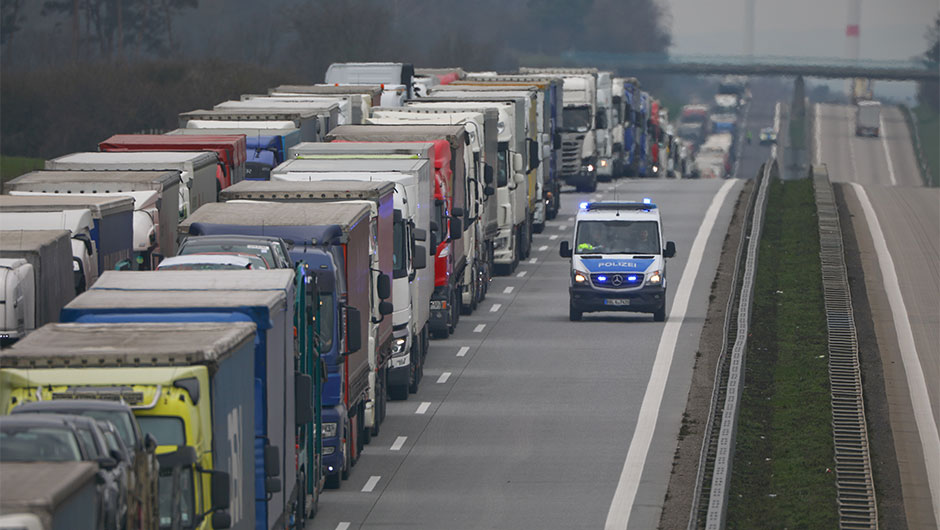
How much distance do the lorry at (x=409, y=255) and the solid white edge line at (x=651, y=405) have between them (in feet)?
12.0

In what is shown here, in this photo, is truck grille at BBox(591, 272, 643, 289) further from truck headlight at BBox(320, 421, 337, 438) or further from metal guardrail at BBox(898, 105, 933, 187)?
metal guardrail at BBox(898, 105, 933, 187)

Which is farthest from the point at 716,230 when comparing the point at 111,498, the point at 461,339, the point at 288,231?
the point at 111,498

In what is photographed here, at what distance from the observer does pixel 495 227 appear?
44219 mm

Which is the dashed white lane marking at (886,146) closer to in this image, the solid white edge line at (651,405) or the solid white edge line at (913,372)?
the solid white edge line at (913,372)

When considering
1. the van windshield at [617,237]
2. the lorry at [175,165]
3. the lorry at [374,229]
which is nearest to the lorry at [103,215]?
the lorry at [374,229]

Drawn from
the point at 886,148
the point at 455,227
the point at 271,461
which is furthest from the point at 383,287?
the point at 886,148

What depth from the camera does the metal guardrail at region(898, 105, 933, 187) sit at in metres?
139

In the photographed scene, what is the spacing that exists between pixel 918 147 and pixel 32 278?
140 meters

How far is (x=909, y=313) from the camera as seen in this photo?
42.5m

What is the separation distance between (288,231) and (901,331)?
20.6 m

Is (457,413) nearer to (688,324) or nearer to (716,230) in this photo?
(688,324)

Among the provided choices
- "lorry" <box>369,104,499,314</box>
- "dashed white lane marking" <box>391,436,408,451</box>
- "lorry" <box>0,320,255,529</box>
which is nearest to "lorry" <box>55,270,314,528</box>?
"lorry" <box>0,320,255,529</box>

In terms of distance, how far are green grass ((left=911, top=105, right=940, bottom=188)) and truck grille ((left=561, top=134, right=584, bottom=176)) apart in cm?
7232

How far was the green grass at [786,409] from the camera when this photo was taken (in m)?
24.2
